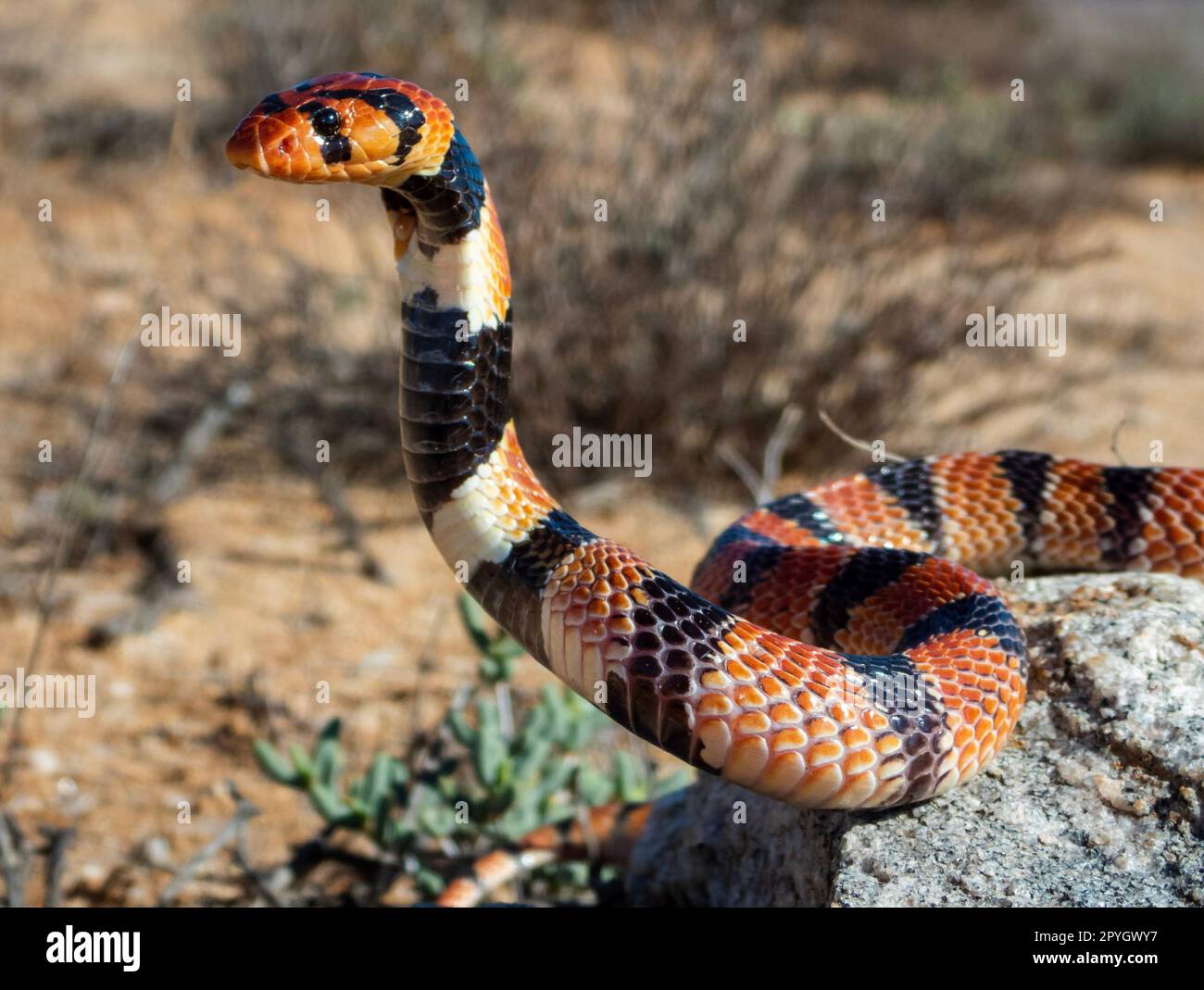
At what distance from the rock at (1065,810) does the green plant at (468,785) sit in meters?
0.76

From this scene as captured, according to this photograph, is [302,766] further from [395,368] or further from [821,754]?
[395,368]

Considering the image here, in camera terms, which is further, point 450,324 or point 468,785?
point 468,785

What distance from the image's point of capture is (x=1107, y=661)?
2.87 metres

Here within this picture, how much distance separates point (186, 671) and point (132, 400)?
272 cm

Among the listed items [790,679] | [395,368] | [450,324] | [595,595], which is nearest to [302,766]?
[595,595]

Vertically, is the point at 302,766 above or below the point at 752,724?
below

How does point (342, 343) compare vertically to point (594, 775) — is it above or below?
above

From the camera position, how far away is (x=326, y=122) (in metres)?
2.38

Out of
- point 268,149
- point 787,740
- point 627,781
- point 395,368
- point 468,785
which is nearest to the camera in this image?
point 268,149

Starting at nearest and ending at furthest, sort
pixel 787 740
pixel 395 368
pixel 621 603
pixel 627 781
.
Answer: pixel 787 740 → pixel 621 603 → pixel 627 781 → pixel 395 368

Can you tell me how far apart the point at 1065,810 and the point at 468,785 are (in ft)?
7.36

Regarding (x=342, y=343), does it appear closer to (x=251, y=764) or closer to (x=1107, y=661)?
(x=251, y=764)

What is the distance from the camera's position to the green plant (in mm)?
3734
